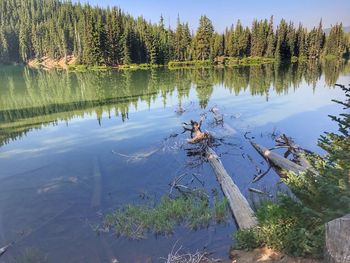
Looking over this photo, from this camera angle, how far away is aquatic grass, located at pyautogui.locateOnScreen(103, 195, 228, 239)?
905 centimetres

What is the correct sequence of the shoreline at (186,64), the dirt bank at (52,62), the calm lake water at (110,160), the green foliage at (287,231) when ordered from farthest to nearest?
the dirt bank at (52,62) → the shoreline at (186,64) → the calm lake water at (110,160) → the green foliage at (287,231)

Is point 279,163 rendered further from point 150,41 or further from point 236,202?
point 150,41

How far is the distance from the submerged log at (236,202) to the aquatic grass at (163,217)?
34 cm

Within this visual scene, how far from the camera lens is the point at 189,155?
15.7 m

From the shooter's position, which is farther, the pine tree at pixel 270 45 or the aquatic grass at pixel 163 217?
the pine tree at pixel 270 45

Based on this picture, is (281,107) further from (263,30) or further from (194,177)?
(263,30)

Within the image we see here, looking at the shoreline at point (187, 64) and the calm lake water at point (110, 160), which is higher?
the shoreline at point (187, 64)

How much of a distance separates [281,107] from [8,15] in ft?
671

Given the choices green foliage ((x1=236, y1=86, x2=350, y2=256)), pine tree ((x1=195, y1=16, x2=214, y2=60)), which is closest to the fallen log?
green foliage ((x1=236, y1=86, x2=350, y2=256))

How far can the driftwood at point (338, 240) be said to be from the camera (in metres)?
4.18

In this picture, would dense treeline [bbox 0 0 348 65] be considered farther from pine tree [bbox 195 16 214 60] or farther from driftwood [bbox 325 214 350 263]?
driftwood [bbox 325 214 350 263]

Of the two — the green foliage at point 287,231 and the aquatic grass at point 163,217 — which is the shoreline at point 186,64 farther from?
the green foliage at point 287,231

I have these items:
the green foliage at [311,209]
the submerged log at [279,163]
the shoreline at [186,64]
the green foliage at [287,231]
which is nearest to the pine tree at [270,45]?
the shoreline at [186,64]

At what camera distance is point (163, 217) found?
31.0 ft
